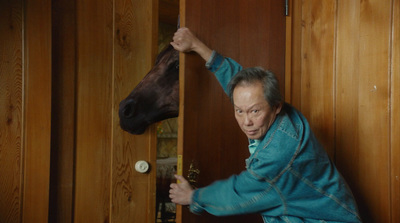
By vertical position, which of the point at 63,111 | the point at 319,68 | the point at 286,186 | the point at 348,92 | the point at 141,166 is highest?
the point at 319,68

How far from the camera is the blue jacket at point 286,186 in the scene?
3.38ft

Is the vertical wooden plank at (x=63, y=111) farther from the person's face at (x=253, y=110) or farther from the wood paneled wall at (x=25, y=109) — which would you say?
the person's face at (x=253, y=110)

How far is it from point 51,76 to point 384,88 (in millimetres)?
1704

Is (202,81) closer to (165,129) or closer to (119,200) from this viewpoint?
(119,200)

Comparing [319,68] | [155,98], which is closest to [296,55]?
[319,68]

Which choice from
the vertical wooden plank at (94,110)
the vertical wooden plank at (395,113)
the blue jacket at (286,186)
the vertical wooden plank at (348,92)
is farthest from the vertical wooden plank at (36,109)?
the vertical wooden plank at (395,113)

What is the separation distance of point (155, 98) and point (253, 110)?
75 cm

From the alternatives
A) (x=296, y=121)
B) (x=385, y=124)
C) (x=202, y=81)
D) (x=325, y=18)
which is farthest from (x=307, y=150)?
(x=325, y=18)

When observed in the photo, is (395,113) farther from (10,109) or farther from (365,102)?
(10,109)

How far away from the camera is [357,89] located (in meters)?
1.35

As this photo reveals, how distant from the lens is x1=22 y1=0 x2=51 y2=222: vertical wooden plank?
1748mm

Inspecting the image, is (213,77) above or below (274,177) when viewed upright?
above

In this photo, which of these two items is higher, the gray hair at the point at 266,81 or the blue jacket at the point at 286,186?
the gray hair at the point at 266,81

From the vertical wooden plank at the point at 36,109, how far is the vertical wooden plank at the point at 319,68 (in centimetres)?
144
